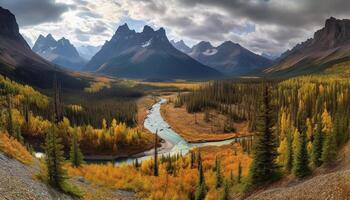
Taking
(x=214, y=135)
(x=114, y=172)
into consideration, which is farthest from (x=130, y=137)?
(x=114, y=172)

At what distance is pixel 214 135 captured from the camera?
632ft

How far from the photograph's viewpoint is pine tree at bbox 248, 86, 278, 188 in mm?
59875

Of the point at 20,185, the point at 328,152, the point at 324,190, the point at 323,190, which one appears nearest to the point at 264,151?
the point at 328,152

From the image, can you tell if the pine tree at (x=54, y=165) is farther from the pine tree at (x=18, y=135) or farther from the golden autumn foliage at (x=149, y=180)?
the pine tree at (x=18, y=135)

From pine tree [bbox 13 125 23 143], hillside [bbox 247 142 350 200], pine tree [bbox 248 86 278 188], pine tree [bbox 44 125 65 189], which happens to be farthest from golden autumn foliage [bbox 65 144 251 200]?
pine tree [bbox 13 125 23 143]

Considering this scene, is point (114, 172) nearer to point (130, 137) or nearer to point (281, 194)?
point (281, 194)

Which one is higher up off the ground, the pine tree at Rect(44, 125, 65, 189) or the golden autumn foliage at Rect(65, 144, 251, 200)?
the pine tree at Rect(44, 125, 65, 189)

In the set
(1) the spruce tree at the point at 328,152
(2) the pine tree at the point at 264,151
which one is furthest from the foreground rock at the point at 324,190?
A: (1) the spruce tree at the point at 328,152

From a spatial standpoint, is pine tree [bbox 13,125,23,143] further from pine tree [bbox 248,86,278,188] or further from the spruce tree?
the spruce tree

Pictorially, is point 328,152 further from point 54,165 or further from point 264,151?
point 54,165

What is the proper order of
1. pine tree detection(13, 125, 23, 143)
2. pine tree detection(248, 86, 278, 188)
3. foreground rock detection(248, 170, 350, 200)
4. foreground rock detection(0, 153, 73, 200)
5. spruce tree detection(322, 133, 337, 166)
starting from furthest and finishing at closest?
pine tree detection(13, 125, 23, 143)
spruce tree detection(322, 133, 337, 166)
pine tree detection(248, 86, 278, 188)
foreground rock detection(248, 170, 350, 200)
foreground rock detection(0, 153, 73, 200)

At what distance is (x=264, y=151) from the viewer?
5984cm

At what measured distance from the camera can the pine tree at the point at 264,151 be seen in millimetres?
59875

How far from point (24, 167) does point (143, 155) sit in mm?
105727
